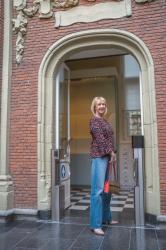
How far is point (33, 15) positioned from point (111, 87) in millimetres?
3987

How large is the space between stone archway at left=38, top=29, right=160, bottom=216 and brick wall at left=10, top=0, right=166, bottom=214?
101 mm

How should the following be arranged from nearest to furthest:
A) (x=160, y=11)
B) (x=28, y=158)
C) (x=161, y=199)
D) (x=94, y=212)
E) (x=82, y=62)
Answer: (x=94, y=212) < (x=161, y=199) < (x=160, y=11) < (x=28, y=158) < (x=82, y=62)

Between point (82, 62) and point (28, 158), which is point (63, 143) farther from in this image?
point (82, 62)

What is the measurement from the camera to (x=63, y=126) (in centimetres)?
595

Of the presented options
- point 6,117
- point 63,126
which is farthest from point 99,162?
point 6,117

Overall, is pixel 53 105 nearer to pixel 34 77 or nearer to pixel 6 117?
pixel 34 77

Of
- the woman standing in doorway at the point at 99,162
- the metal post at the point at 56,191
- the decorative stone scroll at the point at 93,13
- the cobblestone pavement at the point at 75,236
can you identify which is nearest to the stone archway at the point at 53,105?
the metal post at the point at 56,191

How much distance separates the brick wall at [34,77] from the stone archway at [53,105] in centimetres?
10

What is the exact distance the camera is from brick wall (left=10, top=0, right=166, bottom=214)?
4.75m

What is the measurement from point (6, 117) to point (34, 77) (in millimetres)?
900

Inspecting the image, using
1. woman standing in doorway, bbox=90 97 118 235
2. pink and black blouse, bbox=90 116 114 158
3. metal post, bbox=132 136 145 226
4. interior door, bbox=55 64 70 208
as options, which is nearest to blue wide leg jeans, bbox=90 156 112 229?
woman standing in doorway, bbox=90 97 118 235

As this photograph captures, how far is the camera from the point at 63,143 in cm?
589

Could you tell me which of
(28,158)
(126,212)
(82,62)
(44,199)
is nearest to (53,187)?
(44,199)

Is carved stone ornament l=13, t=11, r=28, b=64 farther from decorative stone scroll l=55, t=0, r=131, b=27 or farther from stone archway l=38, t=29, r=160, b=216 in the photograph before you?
decorative stone scroll l=55, t=0, r=131, b=27
